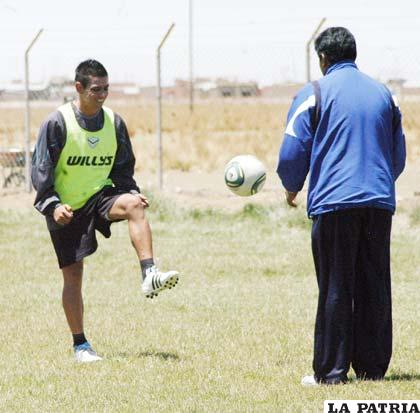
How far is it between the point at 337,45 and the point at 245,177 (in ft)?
6.48

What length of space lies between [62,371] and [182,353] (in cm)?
103

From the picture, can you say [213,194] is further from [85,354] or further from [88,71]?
[88,71]

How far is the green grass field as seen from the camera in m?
6.61

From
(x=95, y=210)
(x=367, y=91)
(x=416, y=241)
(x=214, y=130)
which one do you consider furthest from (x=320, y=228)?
(x=214, y=130)

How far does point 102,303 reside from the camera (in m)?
10.4

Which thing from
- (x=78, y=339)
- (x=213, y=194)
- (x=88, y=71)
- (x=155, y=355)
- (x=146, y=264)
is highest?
(x=88, y=71)

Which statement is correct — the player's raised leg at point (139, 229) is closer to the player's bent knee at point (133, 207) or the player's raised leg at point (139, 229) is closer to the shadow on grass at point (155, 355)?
the player's bent knee at point (133, 207)

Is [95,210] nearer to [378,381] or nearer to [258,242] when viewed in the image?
[378,381]

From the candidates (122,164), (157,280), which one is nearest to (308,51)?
(122,164)

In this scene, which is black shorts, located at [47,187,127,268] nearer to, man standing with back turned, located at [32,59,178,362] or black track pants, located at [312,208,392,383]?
man standing with back turned, located at [32,59,178,362]

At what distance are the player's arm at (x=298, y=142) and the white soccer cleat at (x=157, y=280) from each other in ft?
3.49

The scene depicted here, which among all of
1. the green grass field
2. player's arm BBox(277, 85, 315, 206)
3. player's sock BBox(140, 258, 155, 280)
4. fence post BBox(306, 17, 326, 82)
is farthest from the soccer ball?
fence post BBox(306, 17, 326, 82)

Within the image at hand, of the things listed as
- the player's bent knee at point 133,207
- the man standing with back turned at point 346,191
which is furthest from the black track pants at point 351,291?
the player's bent knee at point 133,207

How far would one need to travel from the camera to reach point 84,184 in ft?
25.6
